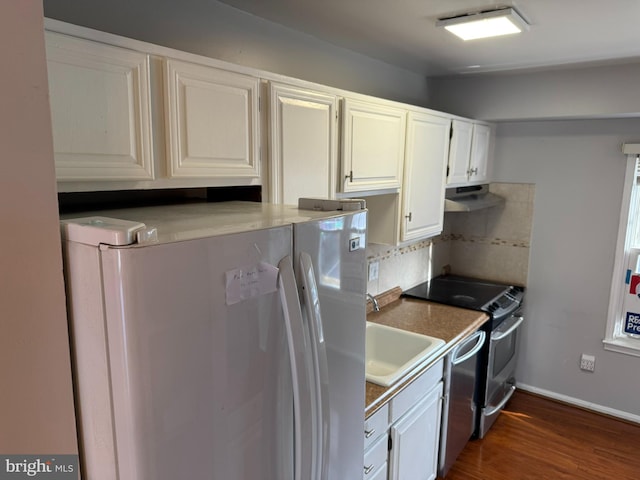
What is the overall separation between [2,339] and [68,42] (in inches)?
27.2

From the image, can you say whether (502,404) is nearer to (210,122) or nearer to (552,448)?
(552,448)

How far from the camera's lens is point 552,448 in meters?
2.92

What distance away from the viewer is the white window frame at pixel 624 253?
3.06 m

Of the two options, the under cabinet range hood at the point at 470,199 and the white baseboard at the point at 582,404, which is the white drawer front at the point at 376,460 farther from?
the white baseboard at the point at 582,404

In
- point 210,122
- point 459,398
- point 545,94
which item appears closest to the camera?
point 210,122

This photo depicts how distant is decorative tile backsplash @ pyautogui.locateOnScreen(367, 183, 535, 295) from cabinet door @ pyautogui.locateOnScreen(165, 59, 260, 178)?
1929 millimetres

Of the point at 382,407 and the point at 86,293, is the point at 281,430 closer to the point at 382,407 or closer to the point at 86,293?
the point at 86,293

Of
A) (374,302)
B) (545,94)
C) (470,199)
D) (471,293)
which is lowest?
(471,293)

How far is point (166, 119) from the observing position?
1.19m

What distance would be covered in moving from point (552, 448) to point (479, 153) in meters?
2.11

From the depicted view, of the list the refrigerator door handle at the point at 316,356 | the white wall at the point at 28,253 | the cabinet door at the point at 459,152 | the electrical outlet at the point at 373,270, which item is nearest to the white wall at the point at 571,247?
the cabinet door at the point at 459,152

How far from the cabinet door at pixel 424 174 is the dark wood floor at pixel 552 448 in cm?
151

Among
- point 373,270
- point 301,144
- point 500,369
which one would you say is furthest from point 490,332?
point 301,144

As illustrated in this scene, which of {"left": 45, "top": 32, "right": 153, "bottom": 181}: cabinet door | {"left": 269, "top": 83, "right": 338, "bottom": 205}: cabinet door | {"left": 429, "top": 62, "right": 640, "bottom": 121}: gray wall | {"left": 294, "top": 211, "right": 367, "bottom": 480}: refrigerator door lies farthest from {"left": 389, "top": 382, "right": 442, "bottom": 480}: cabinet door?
{"left": 429, "top": 62, "right": 640, "bottom": 121}: gray wall
